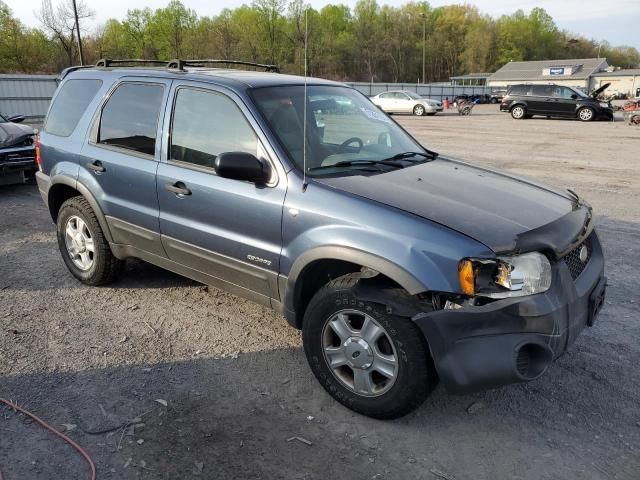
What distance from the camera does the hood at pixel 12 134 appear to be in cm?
870

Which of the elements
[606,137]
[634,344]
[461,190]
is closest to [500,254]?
[461,190]

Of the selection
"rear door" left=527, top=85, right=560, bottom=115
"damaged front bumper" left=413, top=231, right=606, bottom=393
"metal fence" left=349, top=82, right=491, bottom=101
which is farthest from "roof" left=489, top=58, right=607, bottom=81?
"damaged front bumper" left=413, top=231, right=606, bottom=393

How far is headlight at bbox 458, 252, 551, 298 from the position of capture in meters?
2.65

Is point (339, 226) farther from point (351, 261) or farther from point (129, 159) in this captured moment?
point (129, 159)

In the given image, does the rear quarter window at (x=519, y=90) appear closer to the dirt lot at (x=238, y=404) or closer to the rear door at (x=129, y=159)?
the dirt lot at (x=238, y=404)

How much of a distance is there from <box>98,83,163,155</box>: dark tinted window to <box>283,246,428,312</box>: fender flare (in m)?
1.59

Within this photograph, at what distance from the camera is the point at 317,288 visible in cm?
343

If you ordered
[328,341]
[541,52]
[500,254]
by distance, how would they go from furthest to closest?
[541,52], [328,341], [500,254]

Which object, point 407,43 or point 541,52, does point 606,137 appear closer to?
point 407,43

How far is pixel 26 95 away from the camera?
931 inches

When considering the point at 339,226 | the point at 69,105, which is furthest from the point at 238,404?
the point at 69,105

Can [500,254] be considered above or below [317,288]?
above

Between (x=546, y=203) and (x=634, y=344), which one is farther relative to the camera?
(x=634, y=344)

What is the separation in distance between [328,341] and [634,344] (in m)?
2.24
